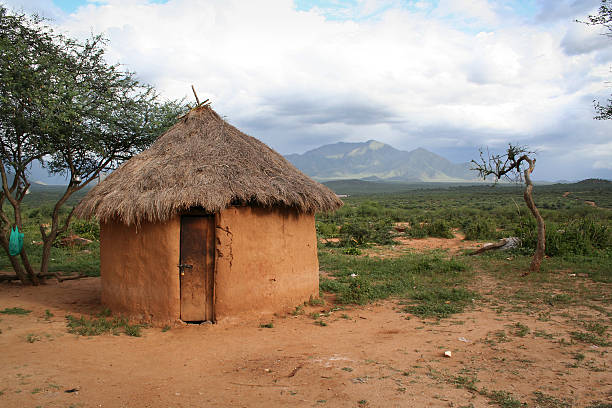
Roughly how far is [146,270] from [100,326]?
3.22 ft

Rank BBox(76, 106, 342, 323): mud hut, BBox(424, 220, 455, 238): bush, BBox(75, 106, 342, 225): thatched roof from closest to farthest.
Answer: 1. BBox(75, 106, 342, 225): thatched roof
2. BBox(76, 106, 342, 323): mud hut
3. BBox(424, 220, 455, 238): bush

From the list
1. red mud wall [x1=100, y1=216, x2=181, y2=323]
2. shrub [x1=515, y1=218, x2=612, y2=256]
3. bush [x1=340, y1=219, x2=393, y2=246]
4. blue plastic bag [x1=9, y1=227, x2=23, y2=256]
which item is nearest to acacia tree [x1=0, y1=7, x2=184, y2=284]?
blue plastic bag [x1=9, y1=227, x2=23, y2=256]

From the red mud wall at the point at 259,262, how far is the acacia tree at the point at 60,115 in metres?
3.77

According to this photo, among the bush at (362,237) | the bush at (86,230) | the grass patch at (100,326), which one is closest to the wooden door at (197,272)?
the grass patch at (100,326)

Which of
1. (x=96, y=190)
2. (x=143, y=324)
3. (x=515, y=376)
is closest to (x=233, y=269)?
(x=143, y=324)

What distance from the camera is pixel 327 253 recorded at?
1285cm

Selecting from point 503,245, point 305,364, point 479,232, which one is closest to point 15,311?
point 305,364

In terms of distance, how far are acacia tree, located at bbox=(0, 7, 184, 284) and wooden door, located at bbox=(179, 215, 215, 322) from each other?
3.21 metres

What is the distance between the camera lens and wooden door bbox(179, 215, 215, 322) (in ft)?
21.0

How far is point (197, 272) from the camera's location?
6.43 meters

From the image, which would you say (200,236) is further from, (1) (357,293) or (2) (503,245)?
(2) (503,245)

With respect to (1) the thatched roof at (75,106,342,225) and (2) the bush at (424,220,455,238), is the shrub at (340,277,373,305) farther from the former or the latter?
(2) the bush at (424,220,455,238)

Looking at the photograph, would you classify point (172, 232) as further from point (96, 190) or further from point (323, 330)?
point (323, 330)

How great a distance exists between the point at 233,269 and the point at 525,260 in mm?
7700
